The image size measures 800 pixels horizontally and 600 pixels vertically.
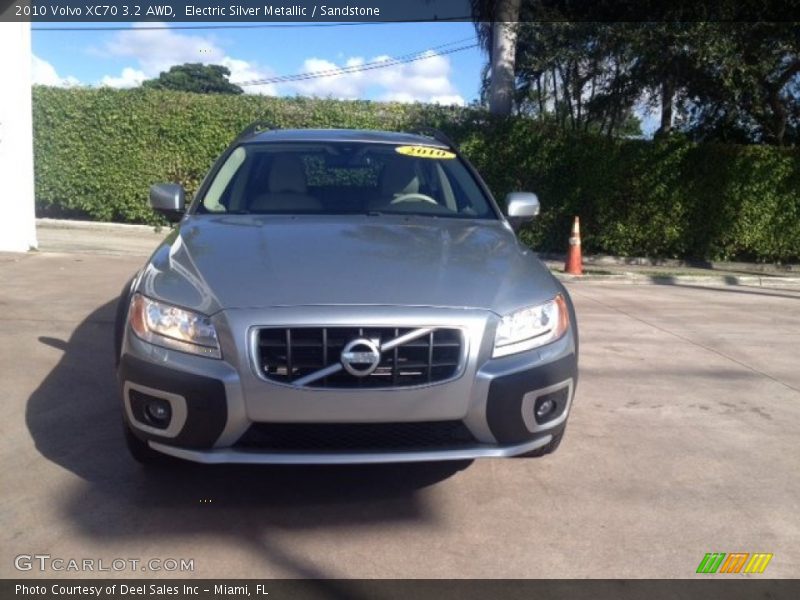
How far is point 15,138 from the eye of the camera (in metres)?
10.9

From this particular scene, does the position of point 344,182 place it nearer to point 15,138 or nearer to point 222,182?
point 222,182

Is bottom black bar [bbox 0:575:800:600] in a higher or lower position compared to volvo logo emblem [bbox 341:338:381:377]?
lower

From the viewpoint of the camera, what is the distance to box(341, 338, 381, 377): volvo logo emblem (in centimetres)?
336

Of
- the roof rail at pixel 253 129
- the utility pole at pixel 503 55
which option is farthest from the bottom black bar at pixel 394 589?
the utility pole at pixel 503 55

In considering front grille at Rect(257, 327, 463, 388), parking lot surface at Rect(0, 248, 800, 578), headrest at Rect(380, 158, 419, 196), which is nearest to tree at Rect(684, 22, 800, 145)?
parking lot surface at Rect(0, 248, 800, 578)

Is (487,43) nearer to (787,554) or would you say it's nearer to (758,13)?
(758,13)

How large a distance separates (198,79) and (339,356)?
4595 cm

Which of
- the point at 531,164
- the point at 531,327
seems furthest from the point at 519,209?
the point at 531,164

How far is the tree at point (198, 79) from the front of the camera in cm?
4425

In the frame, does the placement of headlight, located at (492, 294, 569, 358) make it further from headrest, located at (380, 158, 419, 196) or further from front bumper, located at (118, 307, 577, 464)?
headrest, located at (380, 158, 419, 196)

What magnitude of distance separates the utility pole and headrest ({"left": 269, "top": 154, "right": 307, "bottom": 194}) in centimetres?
1006

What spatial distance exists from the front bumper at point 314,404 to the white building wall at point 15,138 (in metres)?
8.57
